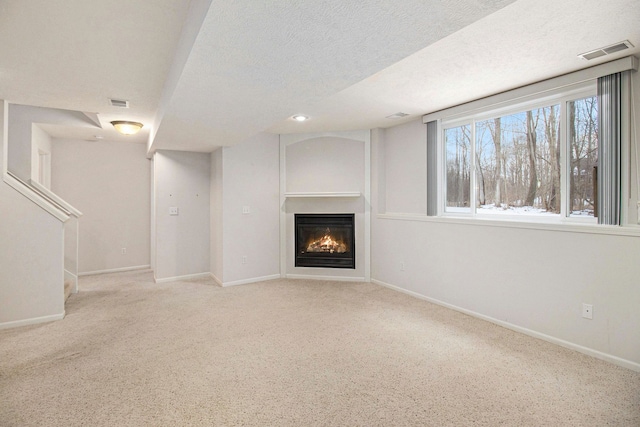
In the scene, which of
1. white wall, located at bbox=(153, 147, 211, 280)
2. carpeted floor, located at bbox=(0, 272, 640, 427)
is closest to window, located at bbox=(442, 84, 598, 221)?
carpeted floor, located at bbox=(0, 272, 640, 427)

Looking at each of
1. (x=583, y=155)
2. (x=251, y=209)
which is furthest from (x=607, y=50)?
(x=251, y=209)

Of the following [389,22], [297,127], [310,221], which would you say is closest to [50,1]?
[389,22]

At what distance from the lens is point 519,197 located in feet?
12.0

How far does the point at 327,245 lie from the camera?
18.4ft

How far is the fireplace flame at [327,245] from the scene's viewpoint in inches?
218

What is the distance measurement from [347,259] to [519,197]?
267 cm

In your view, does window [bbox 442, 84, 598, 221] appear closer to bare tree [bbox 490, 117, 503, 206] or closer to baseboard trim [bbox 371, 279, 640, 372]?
bare tree [bbox 490, 117, 503, 206]

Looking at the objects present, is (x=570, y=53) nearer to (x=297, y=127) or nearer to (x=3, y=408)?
(x=297, y=127)

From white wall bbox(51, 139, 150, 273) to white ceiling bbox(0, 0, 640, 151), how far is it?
2511mm

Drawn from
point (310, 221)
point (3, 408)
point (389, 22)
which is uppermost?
point (389, 22)

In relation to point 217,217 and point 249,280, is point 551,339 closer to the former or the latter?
point 249,280

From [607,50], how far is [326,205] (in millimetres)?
3819

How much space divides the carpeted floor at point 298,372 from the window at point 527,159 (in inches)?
53.7

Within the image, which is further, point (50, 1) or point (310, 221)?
point (310, 221)
